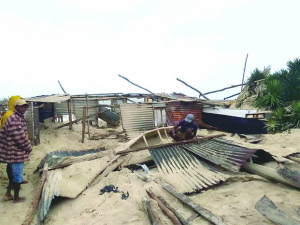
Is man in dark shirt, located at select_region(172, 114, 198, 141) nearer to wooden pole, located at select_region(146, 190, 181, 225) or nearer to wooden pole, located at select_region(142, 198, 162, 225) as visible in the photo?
wooden pole, located at select_region(146, 190, 181, 225)

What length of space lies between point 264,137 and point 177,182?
5496 mm

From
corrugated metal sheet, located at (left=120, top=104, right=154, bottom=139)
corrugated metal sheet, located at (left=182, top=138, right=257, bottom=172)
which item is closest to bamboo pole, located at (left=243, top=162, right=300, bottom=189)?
corrugated metal sheet, located at (left=182, top=138, right=257, bottom=172)

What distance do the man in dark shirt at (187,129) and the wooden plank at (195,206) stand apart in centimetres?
254

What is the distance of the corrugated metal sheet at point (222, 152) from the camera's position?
443 cm

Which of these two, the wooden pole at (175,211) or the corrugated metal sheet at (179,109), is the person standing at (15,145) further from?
the corrugated metal sheet at (179,109)

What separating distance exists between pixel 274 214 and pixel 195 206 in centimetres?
100

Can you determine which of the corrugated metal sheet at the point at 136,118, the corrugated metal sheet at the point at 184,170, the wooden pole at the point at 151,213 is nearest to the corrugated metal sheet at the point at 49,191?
the wooden pole at the point at 151,213

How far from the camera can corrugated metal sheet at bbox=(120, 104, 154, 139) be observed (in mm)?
9539

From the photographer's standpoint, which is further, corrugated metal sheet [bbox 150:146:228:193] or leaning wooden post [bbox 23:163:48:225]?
corrugated metal sheet [bbox 150:146:228:193]

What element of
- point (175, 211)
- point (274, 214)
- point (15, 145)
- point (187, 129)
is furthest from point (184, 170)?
point (15, 145)

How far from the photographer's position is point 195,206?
3088 millimetres

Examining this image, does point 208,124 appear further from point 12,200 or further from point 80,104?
point 12,200

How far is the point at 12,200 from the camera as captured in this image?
4.13 metres

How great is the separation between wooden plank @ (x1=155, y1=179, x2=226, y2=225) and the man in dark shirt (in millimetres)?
2540
